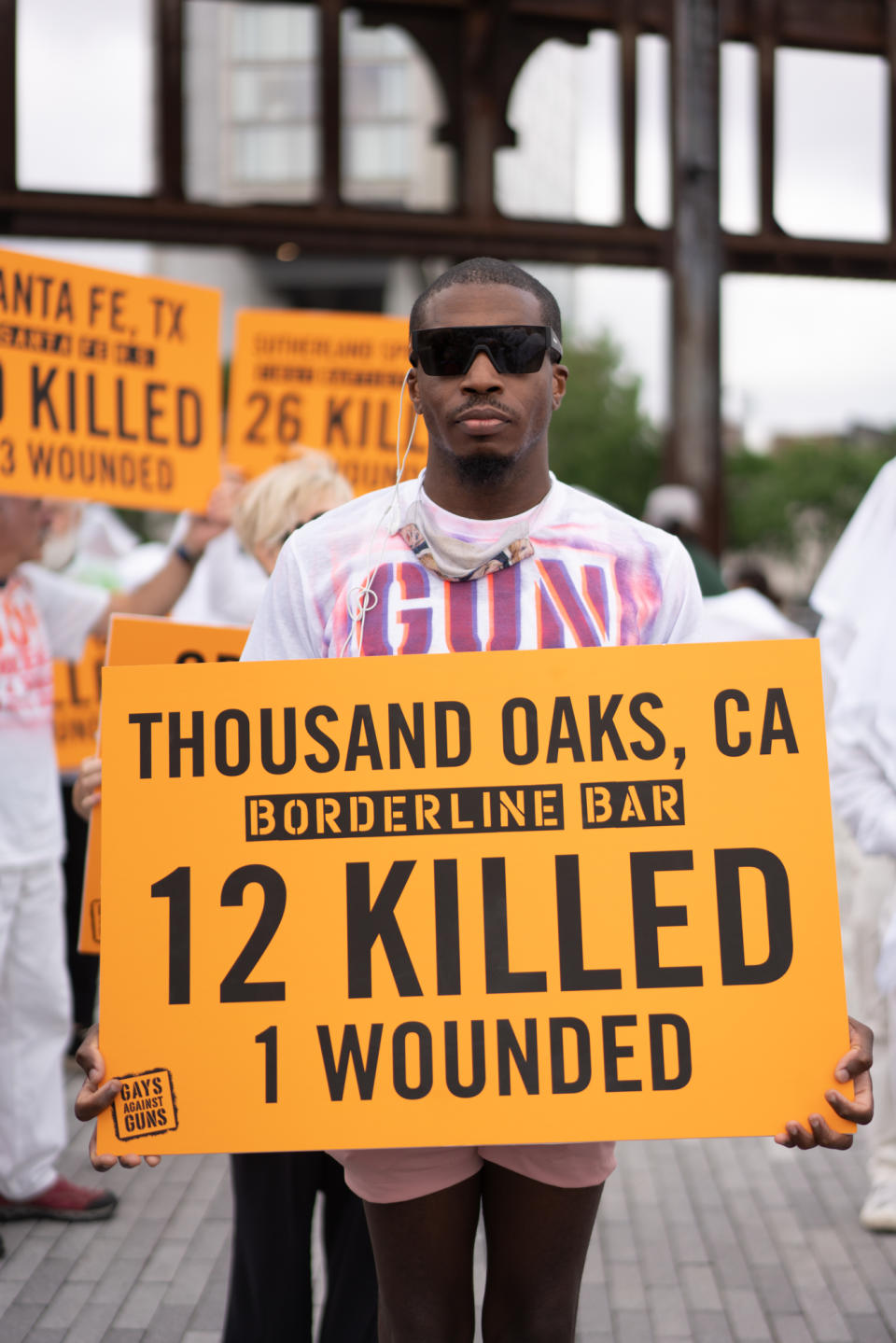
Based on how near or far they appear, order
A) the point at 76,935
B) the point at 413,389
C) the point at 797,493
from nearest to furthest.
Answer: the point at 413,389, the point at 76,935, the point at 797,493

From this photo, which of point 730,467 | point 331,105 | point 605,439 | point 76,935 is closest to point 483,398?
point 76,935

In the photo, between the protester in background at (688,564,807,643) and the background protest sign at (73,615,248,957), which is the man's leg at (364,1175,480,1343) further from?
the protester in background at (688,564,807,643)

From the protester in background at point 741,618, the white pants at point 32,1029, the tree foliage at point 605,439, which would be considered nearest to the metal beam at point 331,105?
the protester in background at point 741,618

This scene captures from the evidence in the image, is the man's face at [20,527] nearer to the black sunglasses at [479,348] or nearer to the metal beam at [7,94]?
the black sunglasses at [479,348]

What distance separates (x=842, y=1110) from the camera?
1.98 metres

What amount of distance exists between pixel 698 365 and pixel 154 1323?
745 cm

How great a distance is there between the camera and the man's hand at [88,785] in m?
2.60

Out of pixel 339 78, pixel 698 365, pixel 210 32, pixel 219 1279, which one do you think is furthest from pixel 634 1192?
pixel 210 32

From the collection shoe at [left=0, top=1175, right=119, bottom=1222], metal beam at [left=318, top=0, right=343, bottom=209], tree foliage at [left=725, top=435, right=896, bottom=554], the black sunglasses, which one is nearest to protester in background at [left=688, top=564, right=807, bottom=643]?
shoe at [left=0, top=1175, right=119, bottom=1222]

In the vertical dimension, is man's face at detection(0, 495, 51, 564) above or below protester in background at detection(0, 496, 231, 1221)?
above

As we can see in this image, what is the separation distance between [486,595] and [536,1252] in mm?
933

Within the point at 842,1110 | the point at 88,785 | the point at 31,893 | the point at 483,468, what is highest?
the point at 483,468

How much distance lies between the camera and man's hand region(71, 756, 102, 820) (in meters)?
2.60

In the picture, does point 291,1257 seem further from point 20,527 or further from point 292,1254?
point 20,527
